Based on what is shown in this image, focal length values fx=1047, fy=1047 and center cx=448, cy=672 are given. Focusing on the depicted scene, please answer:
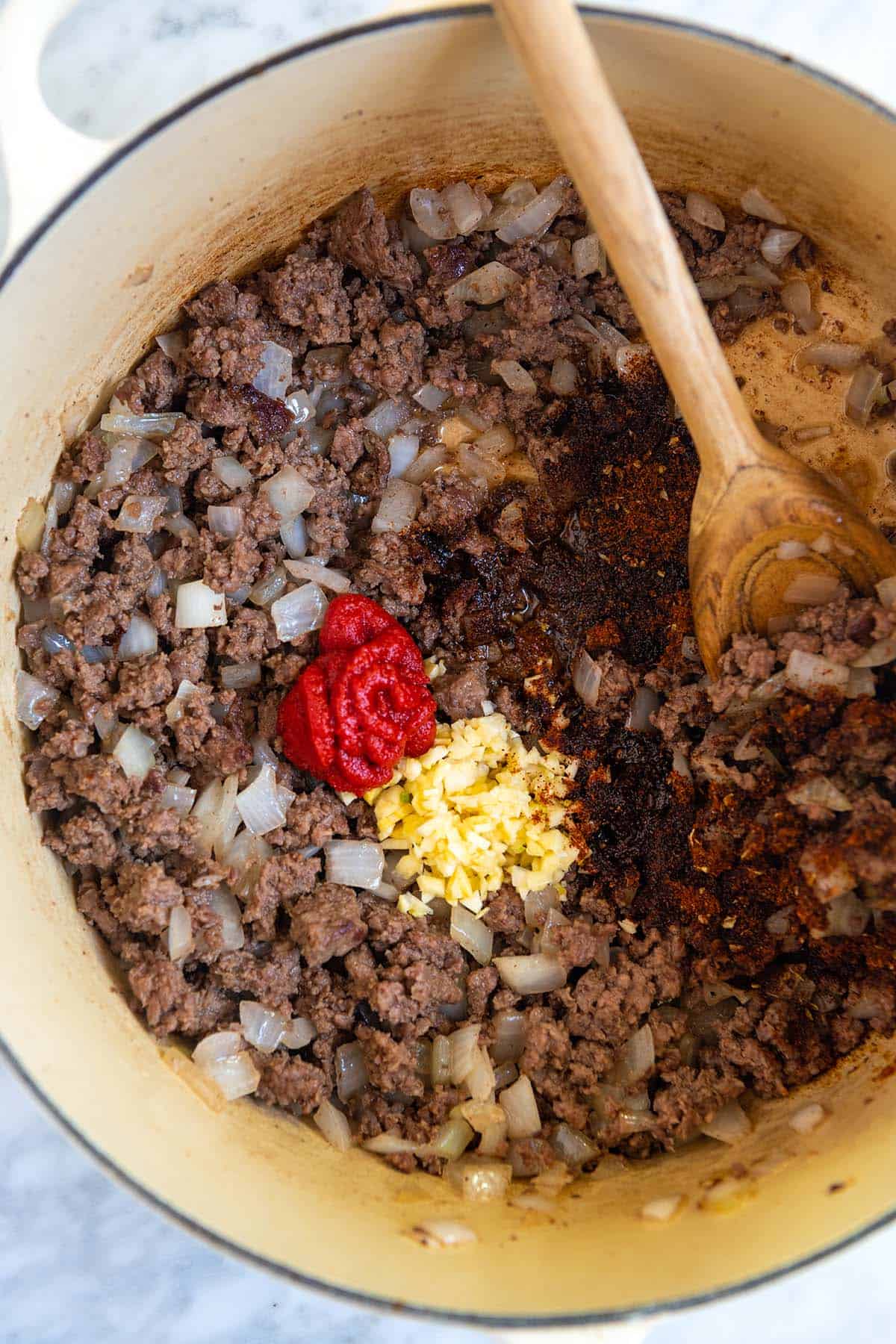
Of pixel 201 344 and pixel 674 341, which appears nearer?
pixel 674 341

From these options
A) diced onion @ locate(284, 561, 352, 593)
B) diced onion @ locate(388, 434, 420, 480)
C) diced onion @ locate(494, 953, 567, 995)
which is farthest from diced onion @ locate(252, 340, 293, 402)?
diced onion @ locate(494, 953, 567, 995)

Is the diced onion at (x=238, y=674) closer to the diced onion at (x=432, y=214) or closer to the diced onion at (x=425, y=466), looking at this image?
the diced onion at (x=425, y=466)

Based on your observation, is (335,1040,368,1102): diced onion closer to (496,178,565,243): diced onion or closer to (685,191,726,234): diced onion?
(496,178,565,243): diced onion

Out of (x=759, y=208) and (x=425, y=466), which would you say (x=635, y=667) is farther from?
(x=759, y=208)

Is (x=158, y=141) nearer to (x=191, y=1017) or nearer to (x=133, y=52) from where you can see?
(x=133, y=52)

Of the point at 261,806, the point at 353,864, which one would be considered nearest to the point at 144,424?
the point at 261,806

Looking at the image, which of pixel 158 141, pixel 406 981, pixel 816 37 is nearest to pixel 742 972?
pixel 406 981
